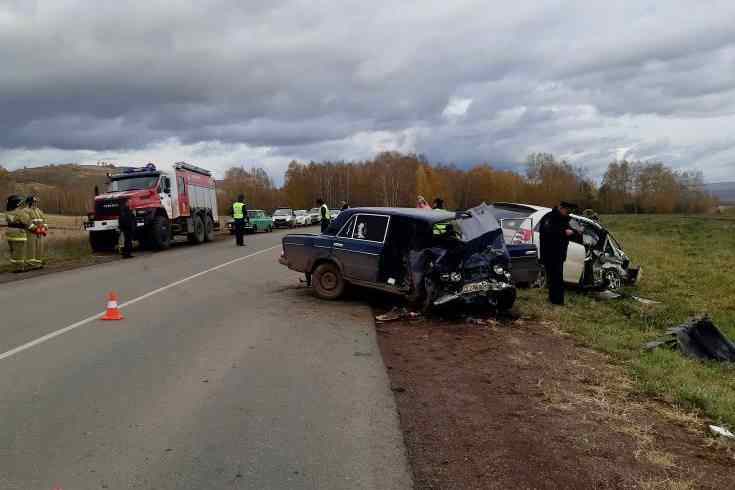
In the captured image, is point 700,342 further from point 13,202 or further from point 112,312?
point 13,202

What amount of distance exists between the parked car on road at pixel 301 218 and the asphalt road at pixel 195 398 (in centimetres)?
3650

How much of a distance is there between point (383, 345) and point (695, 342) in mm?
4103

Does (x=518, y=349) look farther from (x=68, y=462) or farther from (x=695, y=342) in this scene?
(x=68, y=462)

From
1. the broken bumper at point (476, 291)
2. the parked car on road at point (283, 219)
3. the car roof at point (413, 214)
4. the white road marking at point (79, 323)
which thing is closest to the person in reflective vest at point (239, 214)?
the white road marking at point (79, 323)

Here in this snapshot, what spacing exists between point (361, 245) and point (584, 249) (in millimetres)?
4866

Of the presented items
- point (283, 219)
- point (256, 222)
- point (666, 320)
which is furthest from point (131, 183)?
point (283, 219)

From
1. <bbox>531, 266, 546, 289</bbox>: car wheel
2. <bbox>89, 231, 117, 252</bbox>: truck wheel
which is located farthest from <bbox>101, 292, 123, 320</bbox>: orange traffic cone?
<bbox>89, 231, 117, 252</bbox>: truck wheel

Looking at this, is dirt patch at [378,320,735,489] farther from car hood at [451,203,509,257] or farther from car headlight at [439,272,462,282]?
car hood at [451,203,509,257]

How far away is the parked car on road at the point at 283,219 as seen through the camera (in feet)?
143

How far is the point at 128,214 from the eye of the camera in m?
19.6

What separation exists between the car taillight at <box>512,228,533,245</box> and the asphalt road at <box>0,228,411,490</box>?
13.0 ft

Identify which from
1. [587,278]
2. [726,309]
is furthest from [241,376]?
[726,309]

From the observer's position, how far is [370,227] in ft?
33.6

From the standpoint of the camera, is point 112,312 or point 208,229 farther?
point 208,229
